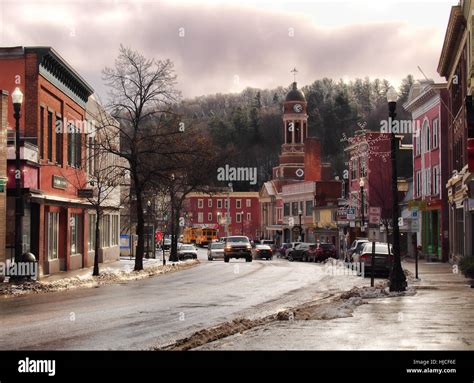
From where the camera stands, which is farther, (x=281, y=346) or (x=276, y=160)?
(x=276, y=160)

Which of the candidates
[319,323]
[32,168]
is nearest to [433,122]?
[32,168]

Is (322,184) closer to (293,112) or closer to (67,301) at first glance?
(293,112)

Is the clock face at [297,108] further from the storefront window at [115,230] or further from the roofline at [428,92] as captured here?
the storefront window at [115,230]

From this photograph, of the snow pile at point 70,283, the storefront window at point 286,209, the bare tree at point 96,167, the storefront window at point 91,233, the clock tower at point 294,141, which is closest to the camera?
the snow pile at point 70,283

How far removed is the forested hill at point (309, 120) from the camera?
154125 millimetres

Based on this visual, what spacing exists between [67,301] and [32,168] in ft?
41.2

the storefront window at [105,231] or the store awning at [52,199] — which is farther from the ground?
the store awning at [52,199]

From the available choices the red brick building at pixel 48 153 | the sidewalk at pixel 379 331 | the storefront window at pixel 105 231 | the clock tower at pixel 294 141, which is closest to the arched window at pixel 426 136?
the storefront window at pixel 105 231

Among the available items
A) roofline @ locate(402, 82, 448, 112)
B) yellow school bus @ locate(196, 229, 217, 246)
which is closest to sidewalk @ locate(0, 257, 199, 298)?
roofline @ locate(402, 82, 448, 112)

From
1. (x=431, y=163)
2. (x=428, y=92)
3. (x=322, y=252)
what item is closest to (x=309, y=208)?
(x=322, y=252)

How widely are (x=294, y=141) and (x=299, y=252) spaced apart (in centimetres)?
5164

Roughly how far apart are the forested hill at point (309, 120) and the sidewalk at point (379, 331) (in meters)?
123

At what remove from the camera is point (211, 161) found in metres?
65.3

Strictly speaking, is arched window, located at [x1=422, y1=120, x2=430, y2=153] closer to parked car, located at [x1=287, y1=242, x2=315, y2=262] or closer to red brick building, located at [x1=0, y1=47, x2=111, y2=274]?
parked car, located at [x1=287, y1=242, x2=315, y2=262]
